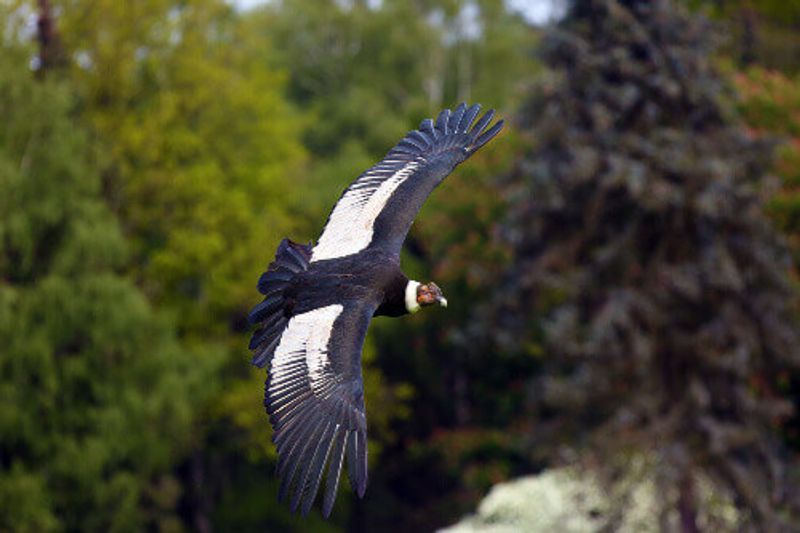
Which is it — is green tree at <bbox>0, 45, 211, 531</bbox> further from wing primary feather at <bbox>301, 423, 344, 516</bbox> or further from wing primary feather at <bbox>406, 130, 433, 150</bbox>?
wing primary feather at <bbox>301, 423, 344, 516</bbox>

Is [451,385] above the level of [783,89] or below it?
below

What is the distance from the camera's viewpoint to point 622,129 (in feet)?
52.5

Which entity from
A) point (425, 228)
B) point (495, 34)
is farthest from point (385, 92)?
point (425, 228)

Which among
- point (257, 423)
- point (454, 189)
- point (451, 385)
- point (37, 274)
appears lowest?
point (451, 385)

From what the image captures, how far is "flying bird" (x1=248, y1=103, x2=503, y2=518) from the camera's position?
666cm

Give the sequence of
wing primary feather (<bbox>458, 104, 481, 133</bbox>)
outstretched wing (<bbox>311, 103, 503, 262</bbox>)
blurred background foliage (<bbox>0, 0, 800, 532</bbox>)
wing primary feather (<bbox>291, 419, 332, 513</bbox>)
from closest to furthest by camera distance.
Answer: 1. wing primary feather (<bbox>291, 419, 332, 513</bbox>)
2. outstretched wing (<bbox>311, 103, 503, 262</bbox>)
3. wing primary feather (<bbox>458, 104, 481, 133</bbox>)
4. blurred background foliage (<bbox>0, 0, 800, 532</bbox>)

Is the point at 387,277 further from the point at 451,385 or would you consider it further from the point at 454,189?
the point at 451,385

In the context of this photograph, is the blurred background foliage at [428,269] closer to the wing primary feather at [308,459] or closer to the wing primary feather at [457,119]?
the wing primary feather at [457,119]

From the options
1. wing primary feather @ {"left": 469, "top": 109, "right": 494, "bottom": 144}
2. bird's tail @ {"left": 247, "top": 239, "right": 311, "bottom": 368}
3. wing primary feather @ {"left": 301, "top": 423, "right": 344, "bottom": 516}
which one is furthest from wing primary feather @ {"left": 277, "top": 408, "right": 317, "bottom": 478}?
wing primary feather @ {"left": 469, "top": 109, "right": 494, "bottom": 144}

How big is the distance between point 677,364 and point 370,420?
347 inches

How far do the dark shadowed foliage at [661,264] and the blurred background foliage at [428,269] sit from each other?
0.03m

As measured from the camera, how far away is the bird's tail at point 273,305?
302 inches

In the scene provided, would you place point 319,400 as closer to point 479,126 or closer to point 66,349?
point 479,126

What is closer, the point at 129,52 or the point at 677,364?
the point at 677,364
